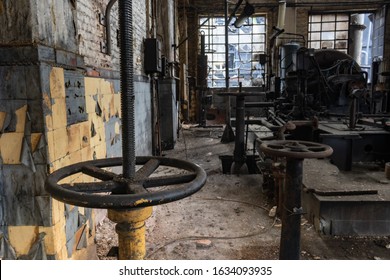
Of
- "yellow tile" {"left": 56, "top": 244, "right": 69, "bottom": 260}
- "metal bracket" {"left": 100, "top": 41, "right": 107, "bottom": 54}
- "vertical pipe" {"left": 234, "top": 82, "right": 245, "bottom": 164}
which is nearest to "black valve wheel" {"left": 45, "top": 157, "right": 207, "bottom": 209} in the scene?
"yellow tile" {"left": 56, "top": 244, "right": 69, "bottom": 260}

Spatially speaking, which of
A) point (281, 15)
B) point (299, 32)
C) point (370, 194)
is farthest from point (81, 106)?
point (299, 32)

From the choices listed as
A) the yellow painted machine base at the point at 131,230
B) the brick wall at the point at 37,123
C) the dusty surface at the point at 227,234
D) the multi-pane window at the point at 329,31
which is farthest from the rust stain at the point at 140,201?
the multi-pane window at the point at 329,31

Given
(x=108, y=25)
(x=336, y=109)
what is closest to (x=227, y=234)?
(x=108, y=25)

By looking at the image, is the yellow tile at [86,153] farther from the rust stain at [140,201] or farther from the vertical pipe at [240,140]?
the vertical pipe at [240,140]

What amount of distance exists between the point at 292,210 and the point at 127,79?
1391 millimetres

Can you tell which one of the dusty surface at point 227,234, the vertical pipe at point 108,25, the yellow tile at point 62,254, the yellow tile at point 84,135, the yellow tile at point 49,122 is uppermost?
the vertical pipe at point 108,25

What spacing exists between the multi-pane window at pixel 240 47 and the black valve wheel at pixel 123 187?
10544 mm

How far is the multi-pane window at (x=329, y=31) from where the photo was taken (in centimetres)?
1134

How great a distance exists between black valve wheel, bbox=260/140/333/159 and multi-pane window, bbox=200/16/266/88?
969cm

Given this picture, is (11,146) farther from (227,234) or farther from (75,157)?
(227,234)

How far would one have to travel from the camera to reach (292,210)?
6.95 feet

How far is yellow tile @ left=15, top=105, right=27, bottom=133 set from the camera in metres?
1.71

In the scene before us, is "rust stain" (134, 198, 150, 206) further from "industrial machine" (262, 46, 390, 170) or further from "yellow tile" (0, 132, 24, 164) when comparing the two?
"industrial machine" (262, 46, 390, 170)
